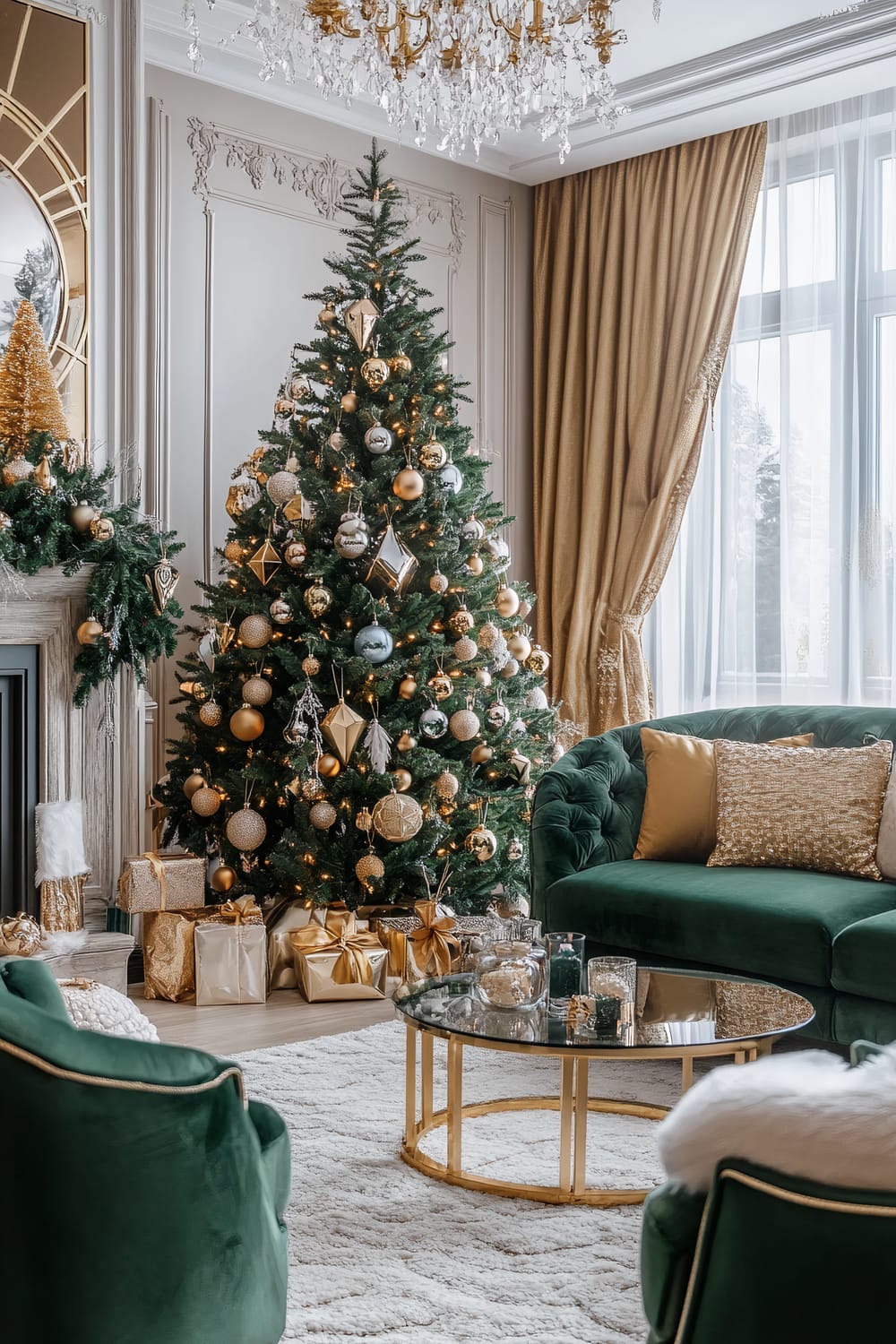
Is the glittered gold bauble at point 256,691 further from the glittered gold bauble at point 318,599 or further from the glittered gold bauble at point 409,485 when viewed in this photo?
the glittered gold bauble at point 409,485

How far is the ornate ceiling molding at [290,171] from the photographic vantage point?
191 inches

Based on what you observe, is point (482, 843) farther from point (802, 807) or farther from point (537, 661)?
point (802, 807)

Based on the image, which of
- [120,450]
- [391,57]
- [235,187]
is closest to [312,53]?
[391,57]

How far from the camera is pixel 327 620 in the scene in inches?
172

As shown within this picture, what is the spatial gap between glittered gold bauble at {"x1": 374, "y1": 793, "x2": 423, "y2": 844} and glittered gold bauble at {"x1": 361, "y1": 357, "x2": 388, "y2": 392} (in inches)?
54.2

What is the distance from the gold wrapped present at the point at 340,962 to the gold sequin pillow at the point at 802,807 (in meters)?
1.13

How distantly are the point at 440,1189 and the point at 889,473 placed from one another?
3.30 metres

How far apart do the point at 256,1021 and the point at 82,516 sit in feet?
5.22

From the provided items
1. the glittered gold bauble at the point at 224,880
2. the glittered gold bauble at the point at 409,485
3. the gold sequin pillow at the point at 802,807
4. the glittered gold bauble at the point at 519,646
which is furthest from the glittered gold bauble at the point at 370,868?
the glittered gold bauble at the point at 409,485

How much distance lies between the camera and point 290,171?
16.9ft

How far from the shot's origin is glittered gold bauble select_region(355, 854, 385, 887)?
13.7 ft

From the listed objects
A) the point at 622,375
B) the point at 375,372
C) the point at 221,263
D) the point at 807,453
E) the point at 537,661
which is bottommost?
the point at 537,661

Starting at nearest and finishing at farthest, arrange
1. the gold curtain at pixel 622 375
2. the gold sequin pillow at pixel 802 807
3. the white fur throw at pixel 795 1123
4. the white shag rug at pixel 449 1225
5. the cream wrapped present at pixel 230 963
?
the white fur throw at pixel 795 1123
the white shag rug at pixel 449 1225
the gold sequin pillow at pixel 802 807
the cream wrapped present at pixel 230 963
the gold curtain at pixel 622 375

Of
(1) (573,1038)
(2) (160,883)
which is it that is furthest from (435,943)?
(1) (573,1038)
